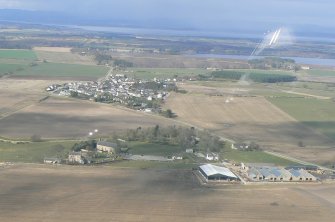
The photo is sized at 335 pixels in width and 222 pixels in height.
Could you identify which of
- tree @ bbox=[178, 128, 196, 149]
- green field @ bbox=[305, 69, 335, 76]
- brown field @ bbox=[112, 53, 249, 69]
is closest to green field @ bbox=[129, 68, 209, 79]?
brown field @ bbox=[112, 53, 249, 69]

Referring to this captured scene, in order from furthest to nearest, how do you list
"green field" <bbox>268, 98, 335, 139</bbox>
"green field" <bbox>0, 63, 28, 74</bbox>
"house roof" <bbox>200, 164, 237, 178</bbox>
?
"green field" <bbox>0, 63, 28, 74</bbox>, "green field" <bbox>268, 98, 335, 139</bbox>, "house roof" <bbox>200, 164, 237, 178</bbox>

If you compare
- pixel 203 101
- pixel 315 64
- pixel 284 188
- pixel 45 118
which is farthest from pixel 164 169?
pixel 315 64

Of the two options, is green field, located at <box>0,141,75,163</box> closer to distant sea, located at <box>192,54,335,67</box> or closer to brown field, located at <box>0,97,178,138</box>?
brown field, located at <box>0,97,178,138</box>

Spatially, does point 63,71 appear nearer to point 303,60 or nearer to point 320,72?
point 320,72

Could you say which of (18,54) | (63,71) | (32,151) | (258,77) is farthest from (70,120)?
(18,54)

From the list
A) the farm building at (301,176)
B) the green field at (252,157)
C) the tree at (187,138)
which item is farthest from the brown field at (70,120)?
Result: the farm building at (301,176)

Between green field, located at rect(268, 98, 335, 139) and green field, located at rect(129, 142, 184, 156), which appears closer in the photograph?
green field, located at rect(129, 142, 184, 156)

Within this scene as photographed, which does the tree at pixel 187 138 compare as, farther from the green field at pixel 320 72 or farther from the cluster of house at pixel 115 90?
the green field at pixel 320 72
